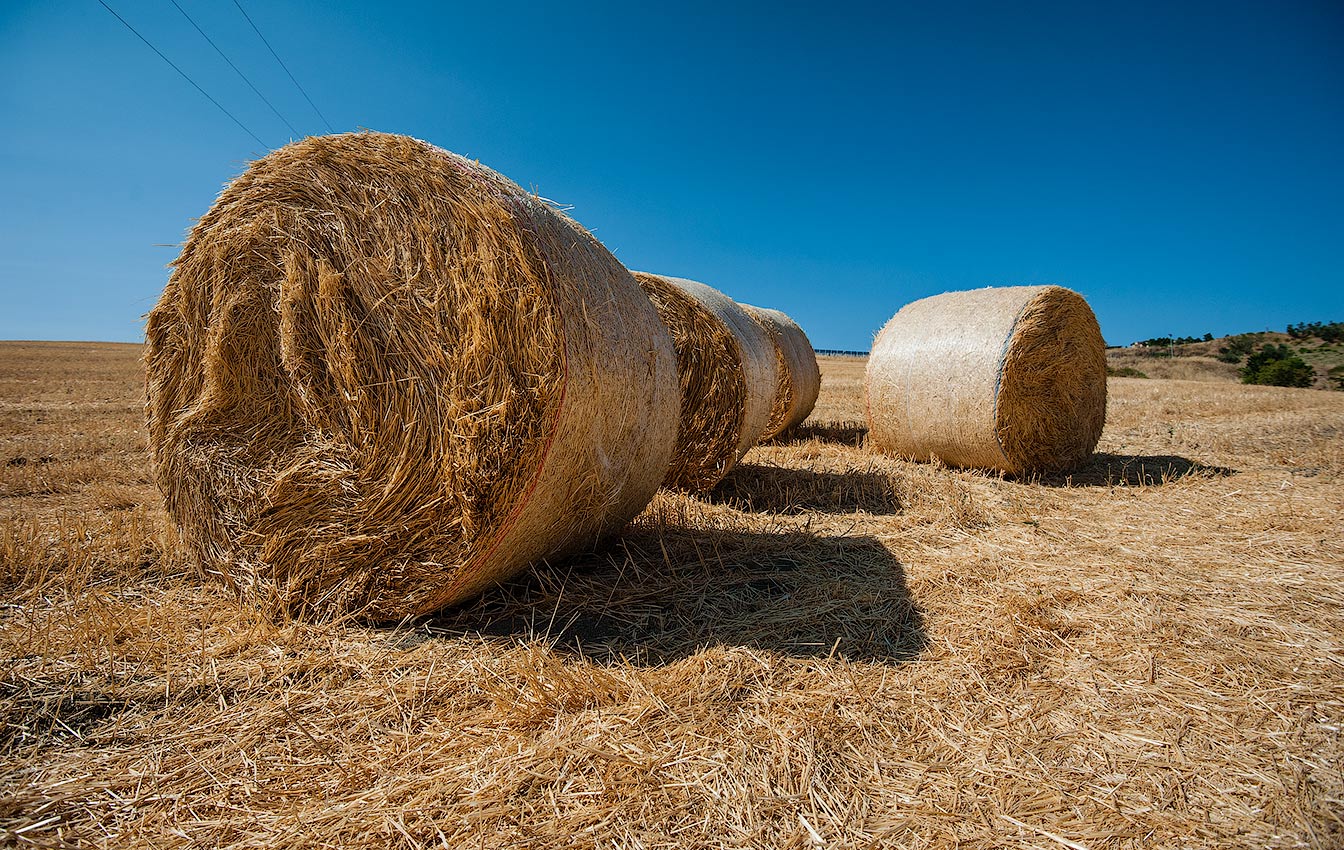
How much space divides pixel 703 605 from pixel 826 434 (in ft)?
20.5

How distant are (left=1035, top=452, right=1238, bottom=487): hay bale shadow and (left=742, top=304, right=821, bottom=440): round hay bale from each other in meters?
2.75

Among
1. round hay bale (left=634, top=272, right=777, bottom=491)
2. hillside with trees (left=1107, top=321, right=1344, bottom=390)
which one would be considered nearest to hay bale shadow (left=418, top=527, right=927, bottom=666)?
round hay bale (left=634, top=272, right=777, bottom=491)

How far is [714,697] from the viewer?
7.92 ft

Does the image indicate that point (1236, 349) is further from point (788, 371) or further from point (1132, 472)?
point (788, 371)

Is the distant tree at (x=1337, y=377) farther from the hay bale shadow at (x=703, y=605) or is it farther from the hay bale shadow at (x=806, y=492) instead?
the hay bale shadow at (x=703, y=605)

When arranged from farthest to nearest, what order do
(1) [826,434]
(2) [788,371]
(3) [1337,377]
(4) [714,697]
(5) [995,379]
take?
(3) [1337,377]
(1) [826,434]
(2) [788,371]
(5) [995,379]
(4) [714,697]

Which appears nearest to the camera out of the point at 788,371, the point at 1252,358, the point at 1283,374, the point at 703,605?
the point at 703,605

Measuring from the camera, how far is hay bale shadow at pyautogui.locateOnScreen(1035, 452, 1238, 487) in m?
6.27

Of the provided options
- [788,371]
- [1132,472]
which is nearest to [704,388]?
[788,371]

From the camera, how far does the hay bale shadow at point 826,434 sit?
833 centimetres

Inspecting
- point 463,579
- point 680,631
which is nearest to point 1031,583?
point 680,631

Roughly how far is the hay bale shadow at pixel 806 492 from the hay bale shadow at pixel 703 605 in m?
1.12

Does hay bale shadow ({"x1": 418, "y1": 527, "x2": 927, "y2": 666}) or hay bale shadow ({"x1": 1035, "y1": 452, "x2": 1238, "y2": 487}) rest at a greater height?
hay bale shadow ({"x1": 1035, "y1": 452, "x2": 1238, "y2": 487})

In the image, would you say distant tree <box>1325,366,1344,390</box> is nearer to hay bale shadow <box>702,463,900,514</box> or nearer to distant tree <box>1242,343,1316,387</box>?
distant tree <box>1242,343,1316,387</box>
